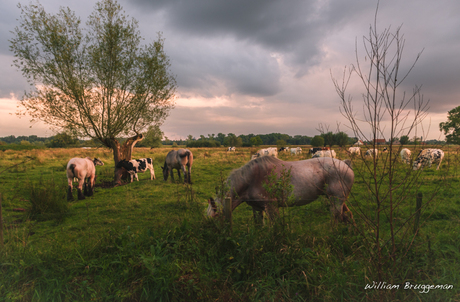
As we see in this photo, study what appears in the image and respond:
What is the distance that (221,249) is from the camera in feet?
11.3

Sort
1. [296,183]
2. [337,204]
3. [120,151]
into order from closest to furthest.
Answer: [337,204], [296,183], [120,151]

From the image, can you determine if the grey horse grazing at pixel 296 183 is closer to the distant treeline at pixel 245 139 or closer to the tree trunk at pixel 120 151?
the tree trunk at pixel 120 151

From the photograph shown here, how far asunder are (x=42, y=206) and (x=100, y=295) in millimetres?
5522

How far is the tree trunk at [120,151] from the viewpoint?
1236 centimetres

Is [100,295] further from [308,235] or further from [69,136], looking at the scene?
[69,136]

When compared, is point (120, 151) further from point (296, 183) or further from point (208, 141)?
point (208, 141)

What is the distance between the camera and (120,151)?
528 inches

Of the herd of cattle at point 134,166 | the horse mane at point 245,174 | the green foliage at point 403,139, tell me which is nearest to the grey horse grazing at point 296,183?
the horse mane at point 245,174


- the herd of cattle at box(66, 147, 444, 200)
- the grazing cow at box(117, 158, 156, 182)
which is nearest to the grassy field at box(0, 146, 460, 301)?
the herd of cattle at box(66, 147, 444, 200)

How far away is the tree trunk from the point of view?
12364 mm

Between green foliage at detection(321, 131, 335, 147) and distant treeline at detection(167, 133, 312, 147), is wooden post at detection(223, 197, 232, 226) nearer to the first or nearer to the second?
green foliage at detection(321, 131, 335, 147)

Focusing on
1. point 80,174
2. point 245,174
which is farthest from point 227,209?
point 80,174

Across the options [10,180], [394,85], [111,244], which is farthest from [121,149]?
[394,85]

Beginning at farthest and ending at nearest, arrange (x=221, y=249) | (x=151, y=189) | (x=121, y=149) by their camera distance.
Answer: (x=121, y=149), (x=151, y=189), (x=221, y=249)
